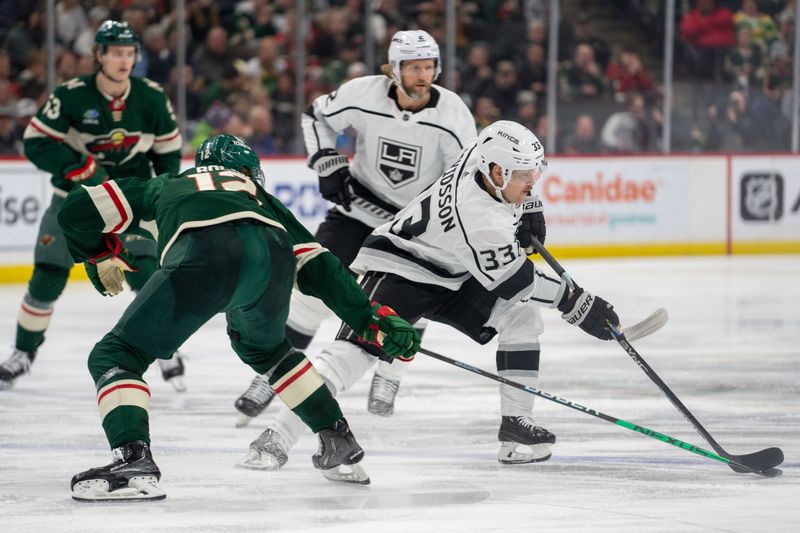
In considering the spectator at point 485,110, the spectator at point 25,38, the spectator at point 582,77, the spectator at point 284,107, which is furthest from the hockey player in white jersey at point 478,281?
the spectator at point 582,77

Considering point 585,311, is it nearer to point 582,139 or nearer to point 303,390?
point 303,390

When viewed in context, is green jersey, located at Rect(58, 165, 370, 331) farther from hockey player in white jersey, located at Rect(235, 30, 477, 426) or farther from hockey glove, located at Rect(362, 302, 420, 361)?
hockey player in white jersey, located at Rect(235, 30, 477, 426)

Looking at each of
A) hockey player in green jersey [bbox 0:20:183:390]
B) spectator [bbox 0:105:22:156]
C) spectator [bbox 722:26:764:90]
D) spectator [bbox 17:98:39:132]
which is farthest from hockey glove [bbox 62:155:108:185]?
spectator [bbox 722:26:764:90]

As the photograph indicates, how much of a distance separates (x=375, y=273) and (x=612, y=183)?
21.7 ft

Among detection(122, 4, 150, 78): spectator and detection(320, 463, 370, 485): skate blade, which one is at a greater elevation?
detection(122, 4, 150, 78): spectator

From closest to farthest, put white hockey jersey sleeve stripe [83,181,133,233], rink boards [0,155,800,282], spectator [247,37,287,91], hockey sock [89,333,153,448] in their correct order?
hockey sock [89,333,153,448], white hockey jersey sleeve stripe [83,181,133,233], spectator [247,37,287,91], rink boards [0,155,800,282]

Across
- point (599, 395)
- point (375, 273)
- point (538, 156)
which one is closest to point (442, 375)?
point (599, 395)

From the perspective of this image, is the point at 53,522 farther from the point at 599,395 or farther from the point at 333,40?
the point at 333,40

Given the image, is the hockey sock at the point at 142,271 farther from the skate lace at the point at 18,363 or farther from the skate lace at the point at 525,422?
the skate lace at the point at 525,422

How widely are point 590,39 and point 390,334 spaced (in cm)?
777

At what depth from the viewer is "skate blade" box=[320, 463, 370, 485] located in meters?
3.97

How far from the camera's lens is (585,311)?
4250 mm

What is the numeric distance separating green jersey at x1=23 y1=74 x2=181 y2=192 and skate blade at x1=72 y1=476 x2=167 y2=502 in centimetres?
225

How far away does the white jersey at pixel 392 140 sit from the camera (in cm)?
521
